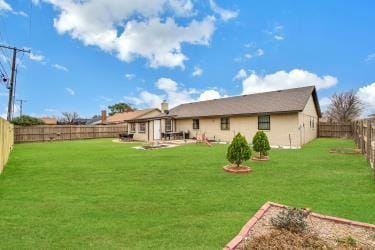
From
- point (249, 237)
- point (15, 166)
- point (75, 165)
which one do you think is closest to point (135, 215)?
point (249, 237)

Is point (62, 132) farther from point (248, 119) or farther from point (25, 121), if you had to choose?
point (248, 119)

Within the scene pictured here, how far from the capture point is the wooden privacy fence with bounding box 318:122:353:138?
83.0 ft

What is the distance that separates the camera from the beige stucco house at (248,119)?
18781 millimetres

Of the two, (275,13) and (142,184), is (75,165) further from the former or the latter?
(275,13)

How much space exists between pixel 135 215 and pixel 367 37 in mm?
19751

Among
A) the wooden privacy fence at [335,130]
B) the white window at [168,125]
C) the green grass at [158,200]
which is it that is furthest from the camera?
the white window at [168,125]

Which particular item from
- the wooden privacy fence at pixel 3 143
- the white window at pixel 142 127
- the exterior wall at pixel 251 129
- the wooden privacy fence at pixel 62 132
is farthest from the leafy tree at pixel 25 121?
the wooden privacy fence at pixel 3 143

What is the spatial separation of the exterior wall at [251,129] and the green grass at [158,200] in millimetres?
7860

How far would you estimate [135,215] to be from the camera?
530 centimetres

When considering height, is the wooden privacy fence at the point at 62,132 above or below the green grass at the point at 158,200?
above

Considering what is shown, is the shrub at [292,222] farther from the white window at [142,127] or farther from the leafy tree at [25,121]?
the leafy tree at [25,121]

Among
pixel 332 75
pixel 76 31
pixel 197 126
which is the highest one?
pixel 76 31

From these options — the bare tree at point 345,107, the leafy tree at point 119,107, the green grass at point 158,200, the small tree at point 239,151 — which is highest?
the leafy tree at point 119,107

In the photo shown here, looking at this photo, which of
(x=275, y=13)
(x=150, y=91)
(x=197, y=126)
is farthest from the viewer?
(x=150, y=91)
